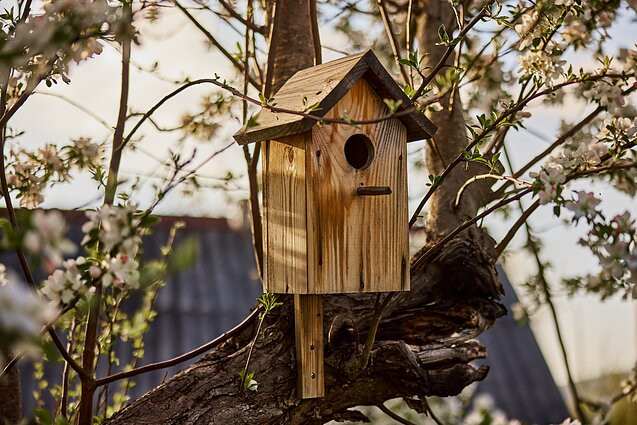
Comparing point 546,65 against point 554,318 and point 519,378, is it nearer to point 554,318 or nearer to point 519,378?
point 554,318

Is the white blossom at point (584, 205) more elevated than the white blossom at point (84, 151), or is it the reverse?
the white blossom at point (84, 151)

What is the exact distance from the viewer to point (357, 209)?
2.05 m

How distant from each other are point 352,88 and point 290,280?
547mm

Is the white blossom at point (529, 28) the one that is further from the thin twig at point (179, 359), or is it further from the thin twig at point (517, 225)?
the thin twig at point (179, 359)

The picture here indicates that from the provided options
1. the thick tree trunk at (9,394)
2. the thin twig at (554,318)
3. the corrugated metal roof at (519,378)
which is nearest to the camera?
the thick tree trunk at (9,394)

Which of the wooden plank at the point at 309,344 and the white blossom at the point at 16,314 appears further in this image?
the wooden plank at the point at 309,344

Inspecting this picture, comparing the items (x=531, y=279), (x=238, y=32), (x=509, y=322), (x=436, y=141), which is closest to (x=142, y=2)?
(x=238, y=32)

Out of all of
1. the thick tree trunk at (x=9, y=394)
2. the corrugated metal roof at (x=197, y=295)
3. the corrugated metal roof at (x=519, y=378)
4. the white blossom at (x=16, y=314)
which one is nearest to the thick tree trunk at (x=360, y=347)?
the thick tree trunk at (x=9, y=394)

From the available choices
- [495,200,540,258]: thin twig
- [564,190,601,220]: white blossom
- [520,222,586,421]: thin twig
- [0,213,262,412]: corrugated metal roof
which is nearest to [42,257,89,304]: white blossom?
[564,190,601,220]: white blossom

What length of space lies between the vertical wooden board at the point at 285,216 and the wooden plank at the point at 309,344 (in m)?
0.09

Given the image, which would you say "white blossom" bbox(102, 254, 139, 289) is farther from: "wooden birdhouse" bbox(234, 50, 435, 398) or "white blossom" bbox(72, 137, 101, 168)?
"white blossom" bbox(72, 137, 101, 168)

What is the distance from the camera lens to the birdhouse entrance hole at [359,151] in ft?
6.85

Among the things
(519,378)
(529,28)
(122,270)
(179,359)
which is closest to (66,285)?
(122,270)

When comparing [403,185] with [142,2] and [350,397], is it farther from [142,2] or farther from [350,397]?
[142,2]
